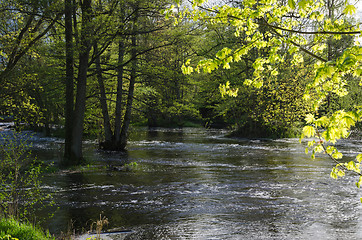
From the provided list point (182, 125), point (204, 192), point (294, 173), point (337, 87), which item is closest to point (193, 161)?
point (294, 173)

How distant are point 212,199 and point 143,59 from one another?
9.80 m

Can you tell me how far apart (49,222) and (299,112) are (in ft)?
73.9

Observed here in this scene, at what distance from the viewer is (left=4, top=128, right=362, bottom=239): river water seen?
752 cm

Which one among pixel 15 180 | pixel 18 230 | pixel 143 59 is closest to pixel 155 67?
pixel 143 59

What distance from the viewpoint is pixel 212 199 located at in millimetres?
9930

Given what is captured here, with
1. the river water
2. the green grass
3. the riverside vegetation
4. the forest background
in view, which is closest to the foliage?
the riverside vegetation

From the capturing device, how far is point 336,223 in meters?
7.86

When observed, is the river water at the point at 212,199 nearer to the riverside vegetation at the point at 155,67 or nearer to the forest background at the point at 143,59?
Result: the riverside vegetation at the point at 155,67

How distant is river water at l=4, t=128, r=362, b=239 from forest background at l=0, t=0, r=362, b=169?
2754 millimetres

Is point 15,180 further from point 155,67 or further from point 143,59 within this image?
point 155,67

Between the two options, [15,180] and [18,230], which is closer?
[18,230]

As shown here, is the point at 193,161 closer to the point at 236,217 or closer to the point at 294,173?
the point at 294,173

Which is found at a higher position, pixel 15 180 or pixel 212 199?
pixel 15 180

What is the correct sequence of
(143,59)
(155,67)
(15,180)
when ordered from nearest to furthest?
1. (15,180)
2. (143,59)
3. (155,67)
